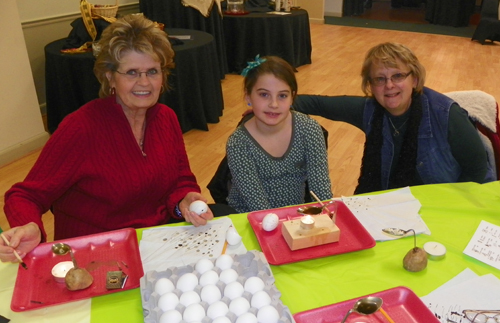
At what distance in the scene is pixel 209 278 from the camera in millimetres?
913

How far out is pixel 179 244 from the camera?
1.15m

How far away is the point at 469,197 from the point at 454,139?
1.17 ft

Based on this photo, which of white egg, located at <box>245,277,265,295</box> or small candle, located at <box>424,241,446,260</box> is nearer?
white egg, located at <box>245,277,265,295</box>

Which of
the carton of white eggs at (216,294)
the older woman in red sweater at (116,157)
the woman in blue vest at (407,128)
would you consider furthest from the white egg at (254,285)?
the woman in blue vest at (407,128)

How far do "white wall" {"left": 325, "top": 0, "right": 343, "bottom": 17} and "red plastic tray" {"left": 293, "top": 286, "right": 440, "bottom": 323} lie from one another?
994 cm

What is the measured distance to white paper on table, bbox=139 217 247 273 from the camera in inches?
42.9

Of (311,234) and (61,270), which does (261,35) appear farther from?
(61,270)

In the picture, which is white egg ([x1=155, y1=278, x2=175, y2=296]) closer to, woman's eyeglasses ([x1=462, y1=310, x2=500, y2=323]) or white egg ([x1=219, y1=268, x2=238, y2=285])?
white egg ([x1=219, y1=268, x2=238, y2=285])

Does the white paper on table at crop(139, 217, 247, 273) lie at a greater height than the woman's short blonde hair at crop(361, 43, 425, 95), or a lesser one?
lesser

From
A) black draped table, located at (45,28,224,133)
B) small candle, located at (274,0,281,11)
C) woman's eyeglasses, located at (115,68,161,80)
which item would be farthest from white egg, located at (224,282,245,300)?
small candle, located at (274,0,281,11)

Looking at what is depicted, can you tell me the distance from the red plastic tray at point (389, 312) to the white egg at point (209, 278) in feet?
0.62

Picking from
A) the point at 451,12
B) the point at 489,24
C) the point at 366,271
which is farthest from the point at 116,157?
the point at 451,12

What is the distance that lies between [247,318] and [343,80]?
490 centimetres

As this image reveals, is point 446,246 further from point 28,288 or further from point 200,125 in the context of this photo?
point 200,125
